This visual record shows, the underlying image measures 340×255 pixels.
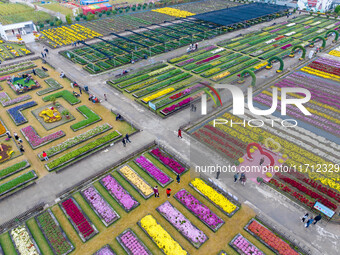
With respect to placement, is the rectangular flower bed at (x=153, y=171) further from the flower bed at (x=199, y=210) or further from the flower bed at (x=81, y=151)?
the flower bed at (x=81, y=151)

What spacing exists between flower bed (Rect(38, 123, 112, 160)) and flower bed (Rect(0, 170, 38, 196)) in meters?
3.34

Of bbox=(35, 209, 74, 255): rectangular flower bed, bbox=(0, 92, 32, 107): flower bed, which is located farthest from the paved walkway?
bbox=(0, 92, 32, 107): flower bed

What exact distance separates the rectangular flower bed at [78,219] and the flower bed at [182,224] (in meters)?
7.96

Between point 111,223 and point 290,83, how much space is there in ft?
163

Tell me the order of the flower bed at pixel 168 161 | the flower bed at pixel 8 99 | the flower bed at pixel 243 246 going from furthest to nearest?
the flower bed at pixel 8 99, the flower bed at pixel 168 161, the flower bed at pixel 243 246

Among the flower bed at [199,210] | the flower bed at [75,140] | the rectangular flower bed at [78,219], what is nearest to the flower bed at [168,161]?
the flower bed at [199,210]

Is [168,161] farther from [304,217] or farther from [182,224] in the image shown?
[304,217]

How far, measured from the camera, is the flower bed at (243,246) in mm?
24031

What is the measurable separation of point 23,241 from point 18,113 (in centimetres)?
→ 2814

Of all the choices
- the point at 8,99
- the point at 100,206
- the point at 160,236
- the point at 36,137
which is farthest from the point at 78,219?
the point at 8,99

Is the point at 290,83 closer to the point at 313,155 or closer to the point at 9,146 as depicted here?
the point at 313,155

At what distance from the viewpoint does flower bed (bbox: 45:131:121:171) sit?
3387cm

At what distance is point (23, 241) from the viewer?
2506 cm

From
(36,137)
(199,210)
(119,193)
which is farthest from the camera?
(36,137)
